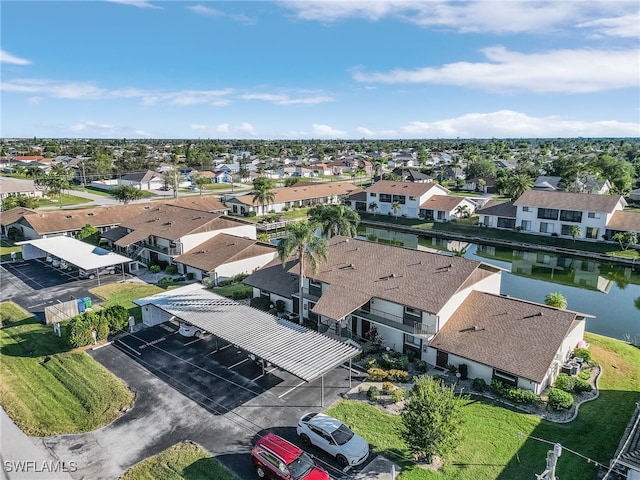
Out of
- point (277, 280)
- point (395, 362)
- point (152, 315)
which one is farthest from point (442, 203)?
point (152, 315)

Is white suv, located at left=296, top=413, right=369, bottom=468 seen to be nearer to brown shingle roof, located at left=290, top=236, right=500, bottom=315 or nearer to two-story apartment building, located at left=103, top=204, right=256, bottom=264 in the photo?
brown shingle roof, located at left=290, top=236, right=500, bottom=315

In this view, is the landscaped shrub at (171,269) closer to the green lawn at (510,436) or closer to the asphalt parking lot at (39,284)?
the asphalt parking lot at (39,284)

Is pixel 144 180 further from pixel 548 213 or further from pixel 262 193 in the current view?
pixel 548 213

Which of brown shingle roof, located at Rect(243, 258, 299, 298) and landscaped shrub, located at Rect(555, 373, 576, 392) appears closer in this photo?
landscaped shrub, located at Rect(555, 373, 576, 392)

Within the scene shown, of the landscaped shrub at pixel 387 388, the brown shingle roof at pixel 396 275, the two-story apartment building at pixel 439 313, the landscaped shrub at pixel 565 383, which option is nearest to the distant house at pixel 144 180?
the two-story apartment building at pixel 439 313

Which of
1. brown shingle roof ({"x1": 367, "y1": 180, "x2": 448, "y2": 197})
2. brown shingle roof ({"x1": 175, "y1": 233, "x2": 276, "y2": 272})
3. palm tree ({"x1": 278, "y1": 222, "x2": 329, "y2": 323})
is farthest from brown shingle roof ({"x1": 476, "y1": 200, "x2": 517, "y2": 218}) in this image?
palm tree ({"x1": 278, "y1": 222, "x2": 329, "y2": 323})
